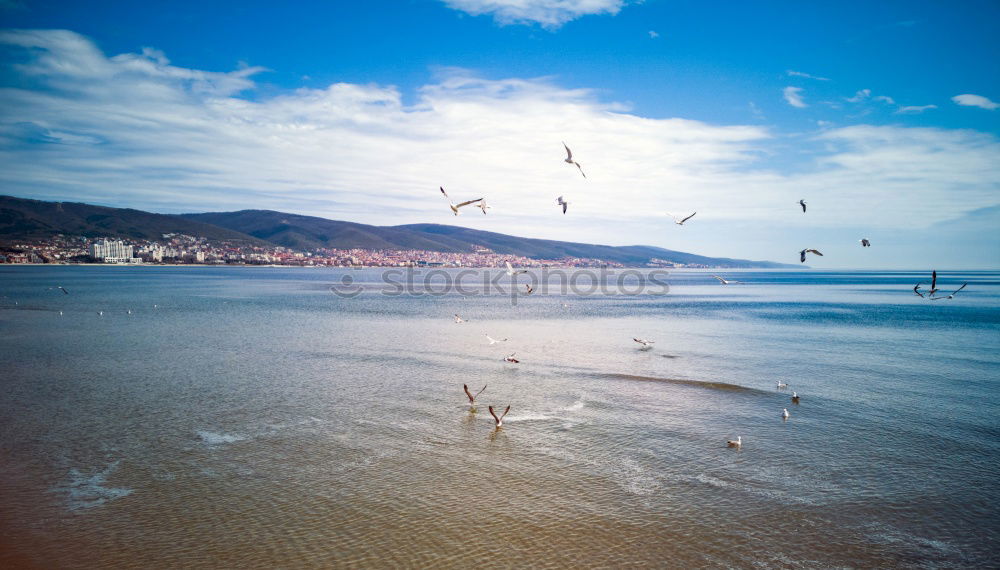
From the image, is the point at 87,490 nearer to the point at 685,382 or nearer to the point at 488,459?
the point at 488,459

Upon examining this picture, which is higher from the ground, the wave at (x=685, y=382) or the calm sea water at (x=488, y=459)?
the wave at (x=685, y=382)

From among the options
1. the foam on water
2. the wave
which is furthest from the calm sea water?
the wave

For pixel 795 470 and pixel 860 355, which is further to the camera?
pixel 860 355

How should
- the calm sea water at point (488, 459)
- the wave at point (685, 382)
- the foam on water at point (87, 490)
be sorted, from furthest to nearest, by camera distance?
the wave at point (685, 382), the foam on water at point (87, 490), the calm sea water at point (488, 459)

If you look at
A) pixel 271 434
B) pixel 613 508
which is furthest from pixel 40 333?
pixel 613 508

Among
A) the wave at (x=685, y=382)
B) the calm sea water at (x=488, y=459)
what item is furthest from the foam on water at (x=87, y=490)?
the wave at (x=685, y=382)

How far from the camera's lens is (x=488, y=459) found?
14766 millimetres

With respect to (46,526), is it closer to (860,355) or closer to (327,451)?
(327,451)

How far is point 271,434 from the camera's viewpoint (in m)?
16.4

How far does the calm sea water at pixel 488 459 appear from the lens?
34.5ft

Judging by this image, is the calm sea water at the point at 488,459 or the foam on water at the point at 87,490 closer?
the calm sea water at the point at 488,459

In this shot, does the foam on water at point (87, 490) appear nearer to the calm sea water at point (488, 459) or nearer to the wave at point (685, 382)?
the calm sea water at point (488, 459)

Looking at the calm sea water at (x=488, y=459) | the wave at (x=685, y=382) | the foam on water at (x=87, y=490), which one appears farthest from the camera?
the wave at (x=685, y=382)

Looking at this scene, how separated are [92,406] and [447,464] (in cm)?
1377
